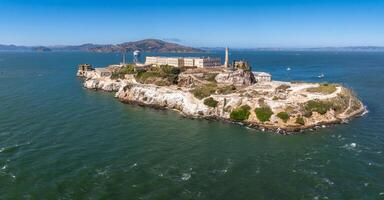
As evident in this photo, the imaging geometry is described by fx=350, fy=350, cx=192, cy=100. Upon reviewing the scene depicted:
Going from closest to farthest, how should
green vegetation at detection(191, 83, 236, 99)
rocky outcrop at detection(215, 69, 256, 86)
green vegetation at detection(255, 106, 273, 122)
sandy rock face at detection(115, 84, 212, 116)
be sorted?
1. green vegetation at detection(255, 106, 273, 122)
2. sandy rock face at detection(115, 84, 212, 116)
3. green vegetation at detection(191, 83, 236, 99)
4. rocky outcrop at detection(215, 69, 256, 86)

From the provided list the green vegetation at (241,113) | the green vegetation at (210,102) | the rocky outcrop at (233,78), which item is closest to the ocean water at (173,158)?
the green vegetation at (241,113)

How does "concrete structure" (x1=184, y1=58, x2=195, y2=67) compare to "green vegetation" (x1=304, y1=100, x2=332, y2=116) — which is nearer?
"green vegetation" (x1=304, y1=100, x2=332, y2=116)

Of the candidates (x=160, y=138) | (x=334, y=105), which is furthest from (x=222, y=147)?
(x=334, y=105)

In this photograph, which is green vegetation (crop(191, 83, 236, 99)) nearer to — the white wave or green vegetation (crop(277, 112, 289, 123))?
green vegetation (crop(277, 112, 289, 123))

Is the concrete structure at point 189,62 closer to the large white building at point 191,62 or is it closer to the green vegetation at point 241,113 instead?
the large white building at point 191,62

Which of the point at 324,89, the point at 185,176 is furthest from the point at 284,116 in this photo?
the point at 185,176

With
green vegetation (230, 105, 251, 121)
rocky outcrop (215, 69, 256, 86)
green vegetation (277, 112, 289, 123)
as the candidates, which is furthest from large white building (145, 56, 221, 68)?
green vegetation (277, 112, 289, 123)

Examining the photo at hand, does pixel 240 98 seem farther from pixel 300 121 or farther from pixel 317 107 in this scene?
pixel 317 107
